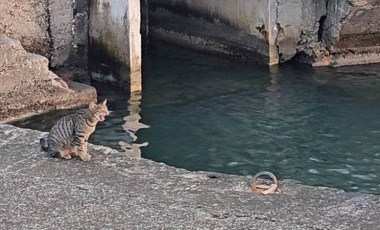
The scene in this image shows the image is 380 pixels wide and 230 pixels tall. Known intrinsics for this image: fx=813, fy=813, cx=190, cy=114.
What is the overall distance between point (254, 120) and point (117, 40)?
8.82 ft

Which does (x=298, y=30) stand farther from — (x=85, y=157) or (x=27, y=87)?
(x=85, y=157)

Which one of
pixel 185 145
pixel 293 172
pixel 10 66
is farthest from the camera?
pixel 10 66

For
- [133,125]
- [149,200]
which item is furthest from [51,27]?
[149,200]

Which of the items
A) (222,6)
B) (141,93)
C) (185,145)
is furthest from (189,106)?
(222,6)

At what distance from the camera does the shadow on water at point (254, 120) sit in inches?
371

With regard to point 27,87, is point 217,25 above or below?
above

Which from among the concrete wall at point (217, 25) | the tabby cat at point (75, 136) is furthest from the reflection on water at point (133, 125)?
the concrete wall at point (217, 25)

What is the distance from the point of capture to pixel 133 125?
10.9 meters

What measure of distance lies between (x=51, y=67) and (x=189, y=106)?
7.41ft

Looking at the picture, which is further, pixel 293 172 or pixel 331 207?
pixel 293 172

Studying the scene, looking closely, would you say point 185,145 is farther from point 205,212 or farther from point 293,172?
point 205,212

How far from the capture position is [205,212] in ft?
19.8

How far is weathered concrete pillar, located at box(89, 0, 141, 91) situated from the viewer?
12258mm

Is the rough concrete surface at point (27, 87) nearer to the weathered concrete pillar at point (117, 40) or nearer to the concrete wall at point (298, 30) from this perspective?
the weathered concrete pillar at point (117, 40)
